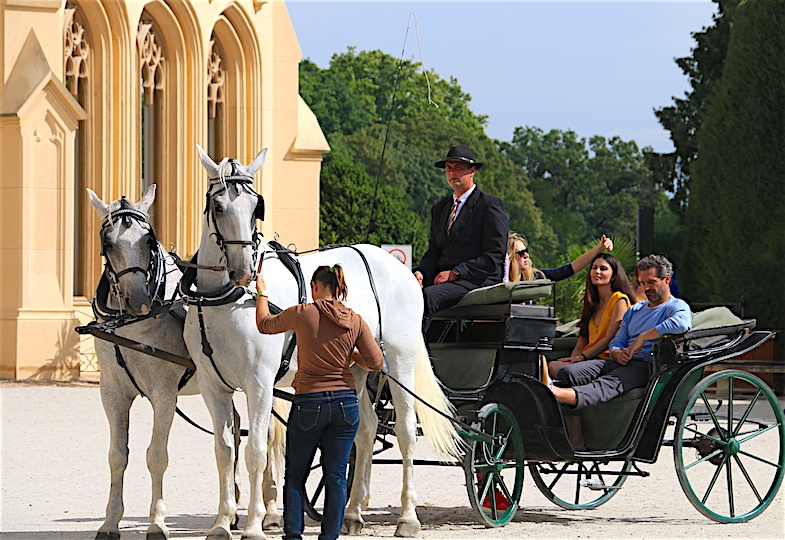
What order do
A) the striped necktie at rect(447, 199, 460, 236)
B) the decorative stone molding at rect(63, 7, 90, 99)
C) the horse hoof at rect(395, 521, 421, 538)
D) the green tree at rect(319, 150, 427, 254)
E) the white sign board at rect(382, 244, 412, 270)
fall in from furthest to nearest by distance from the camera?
1. the green tree at rect(319, 150, 427, 254)
2. the decorative stone molding at rect(63, 7, 90, 99)
3. the white sign board at rect(382, 244, 412, 270)
4. the striped necktie at rect(447, 199, 460, 236)
5. the horse hoof at rect(395, 521, 421, 538)

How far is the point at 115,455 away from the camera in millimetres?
8102

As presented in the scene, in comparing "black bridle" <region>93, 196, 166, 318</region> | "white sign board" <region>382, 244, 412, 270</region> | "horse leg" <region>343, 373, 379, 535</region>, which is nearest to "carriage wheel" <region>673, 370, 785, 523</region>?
"horse leg" <region>343, 373, 379, 535</region>

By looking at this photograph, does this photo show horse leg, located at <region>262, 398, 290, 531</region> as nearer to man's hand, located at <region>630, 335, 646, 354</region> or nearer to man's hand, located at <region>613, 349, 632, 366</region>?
man's hand, located at <region>613, 349, 632, 366</region>

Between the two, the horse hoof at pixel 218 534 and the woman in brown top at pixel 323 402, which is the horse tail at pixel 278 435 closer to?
the horse hoof at pixel 218 534

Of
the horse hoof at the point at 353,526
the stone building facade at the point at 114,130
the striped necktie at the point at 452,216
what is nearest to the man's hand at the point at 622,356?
the striped necktie at the point at 452,216

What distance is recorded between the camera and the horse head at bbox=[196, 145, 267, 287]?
24.7 ft

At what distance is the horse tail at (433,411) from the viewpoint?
341 inches

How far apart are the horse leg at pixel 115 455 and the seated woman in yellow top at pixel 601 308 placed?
303 centimetres

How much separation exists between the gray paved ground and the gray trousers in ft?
2.78

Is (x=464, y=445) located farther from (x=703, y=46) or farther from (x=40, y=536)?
(x=703, y=46)

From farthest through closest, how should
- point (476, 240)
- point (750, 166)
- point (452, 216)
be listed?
1. point (750, 166)
2. point (452, 216)
3. point (476, 240)

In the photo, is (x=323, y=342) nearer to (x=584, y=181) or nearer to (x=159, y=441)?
(x=159, y=441)

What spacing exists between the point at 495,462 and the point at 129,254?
A: 273 cm

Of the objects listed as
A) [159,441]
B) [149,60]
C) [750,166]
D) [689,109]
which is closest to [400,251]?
[750,166]
